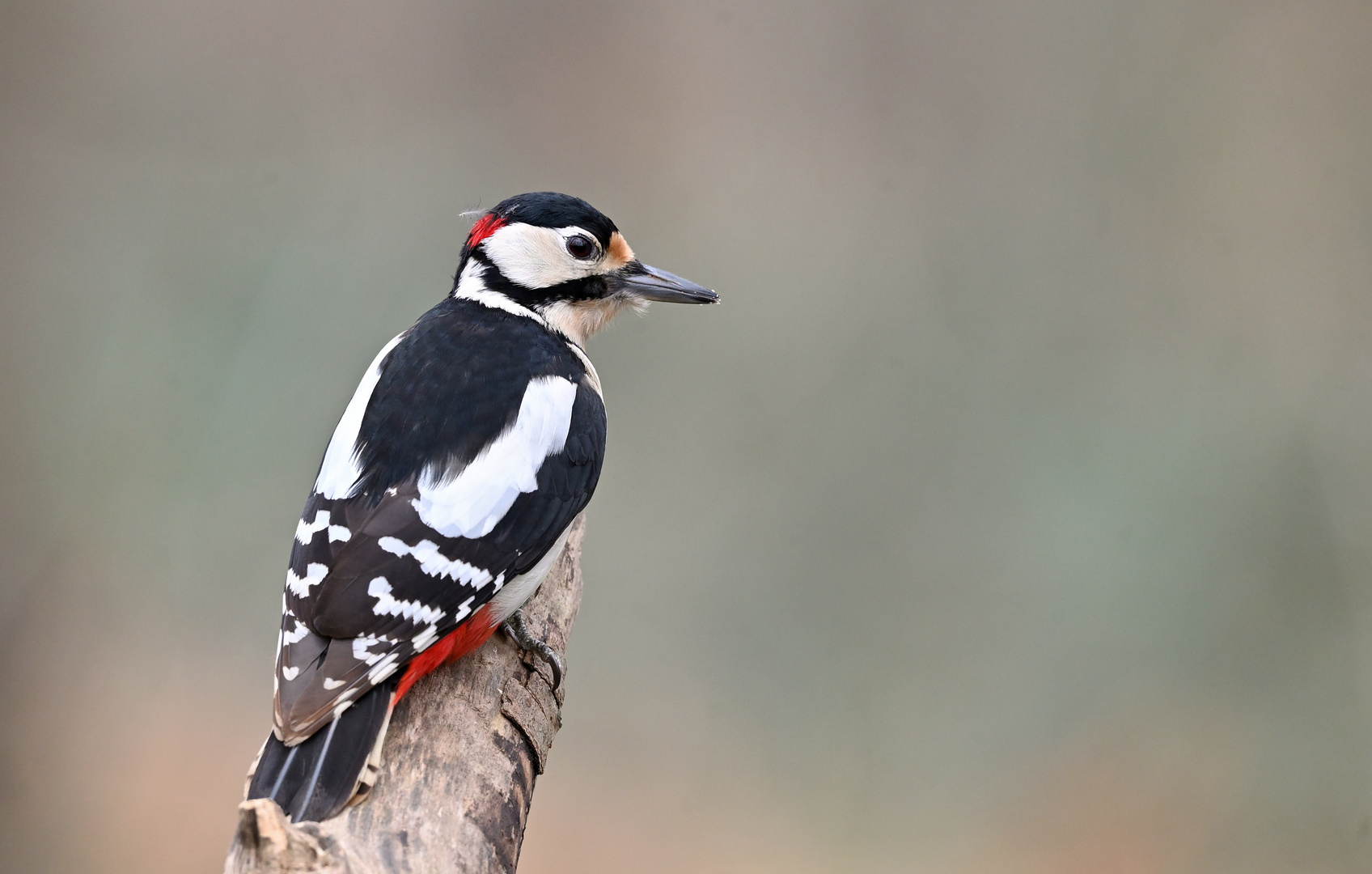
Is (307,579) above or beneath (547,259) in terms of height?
beneath

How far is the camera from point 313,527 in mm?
1348

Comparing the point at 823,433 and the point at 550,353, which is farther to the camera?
the point at 823,433

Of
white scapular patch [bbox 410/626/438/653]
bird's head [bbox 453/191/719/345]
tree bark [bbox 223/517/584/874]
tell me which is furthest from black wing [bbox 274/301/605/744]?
bird's head [bbox 453/191/719/345]

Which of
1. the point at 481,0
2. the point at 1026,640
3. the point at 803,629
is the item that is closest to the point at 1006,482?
the point at 1026,640

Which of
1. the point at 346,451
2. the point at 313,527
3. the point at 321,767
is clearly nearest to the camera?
the point at 321,767

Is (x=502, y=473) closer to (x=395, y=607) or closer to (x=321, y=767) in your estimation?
(x=395, y=607)

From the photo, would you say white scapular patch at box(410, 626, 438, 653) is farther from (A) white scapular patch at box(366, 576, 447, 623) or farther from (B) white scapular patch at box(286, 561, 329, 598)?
(B) white scapular patch at box(286, 561, 329, 598)

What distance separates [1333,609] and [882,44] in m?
1.98

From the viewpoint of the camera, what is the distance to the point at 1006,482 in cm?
293

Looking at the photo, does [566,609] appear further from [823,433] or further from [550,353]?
[823,433]

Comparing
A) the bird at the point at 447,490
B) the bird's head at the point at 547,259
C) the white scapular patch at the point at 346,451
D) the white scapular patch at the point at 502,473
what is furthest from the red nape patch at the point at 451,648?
the bird's head at the point at 547,259

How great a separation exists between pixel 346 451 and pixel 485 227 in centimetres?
50

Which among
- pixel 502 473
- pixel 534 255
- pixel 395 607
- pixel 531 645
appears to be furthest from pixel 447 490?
pixel 534 255

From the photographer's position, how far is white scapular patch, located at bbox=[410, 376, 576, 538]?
135cm
